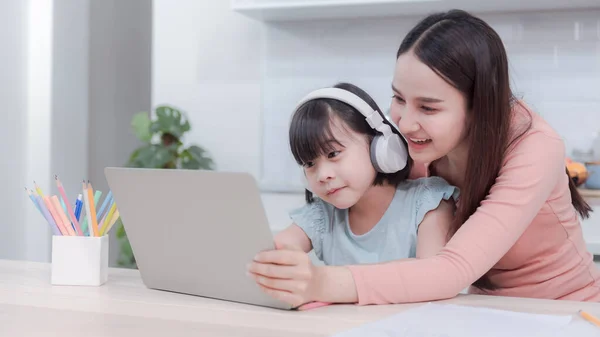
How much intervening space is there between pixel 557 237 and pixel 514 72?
1555 mm

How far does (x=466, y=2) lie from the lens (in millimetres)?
2562

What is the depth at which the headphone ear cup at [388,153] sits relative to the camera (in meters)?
1.20

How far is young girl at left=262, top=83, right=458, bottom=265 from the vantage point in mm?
1229

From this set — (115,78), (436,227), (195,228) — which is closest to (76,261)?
(195,228)

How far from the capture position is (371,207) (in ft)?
4.42

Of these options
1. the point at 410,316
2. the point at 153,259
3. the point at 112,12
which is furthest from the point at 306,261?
the point at 112,12

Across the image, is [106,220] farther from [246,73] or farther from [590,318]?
[246,73]

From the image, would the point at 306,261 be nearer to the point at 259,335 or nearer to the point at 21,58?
the point at 259,335

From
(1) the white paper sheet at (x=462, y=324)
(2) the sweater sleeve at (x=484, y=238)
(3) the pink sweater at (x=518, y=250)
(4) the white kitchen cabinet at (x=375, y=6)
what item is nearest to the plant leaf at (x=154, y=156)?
(4) the white kitchen cabinet at (x=375, y=6)

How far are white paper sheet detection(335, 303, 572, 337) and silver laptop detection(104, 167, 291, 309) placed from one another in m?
0.17

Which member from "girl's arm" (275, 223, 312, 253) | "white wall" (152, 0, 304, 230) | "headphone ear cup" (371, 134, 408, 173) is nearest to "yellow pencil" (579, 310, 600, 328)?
"headphone ear cup" (371, 134, 408, 173)

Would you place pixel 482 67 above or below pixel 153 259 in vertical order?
above

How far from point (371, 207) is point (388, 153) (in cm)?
18

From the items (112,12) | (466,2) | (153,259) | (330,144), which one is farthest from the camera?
(112,12)
